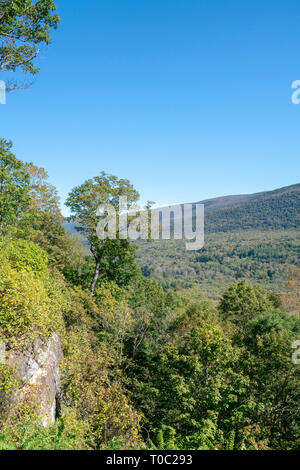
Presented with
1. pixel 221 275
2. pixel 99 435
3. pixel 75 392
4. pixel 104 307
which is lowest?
pixel 221 275

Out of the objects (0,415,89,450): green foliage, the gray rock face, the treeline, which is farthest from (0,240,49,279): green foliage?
the treeline

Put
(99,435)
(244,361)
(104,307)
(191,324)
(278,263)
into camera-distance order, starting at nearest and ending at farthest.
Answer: (99,435)
(244,361)
(104,307)
(191,324)
(278,263)

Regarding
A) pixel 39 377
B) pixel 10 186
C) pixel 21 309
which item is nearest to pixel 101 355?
pixel 39 377

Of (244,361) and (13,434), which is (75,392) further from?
(244,361)

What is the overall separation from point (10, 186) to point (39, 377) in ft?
37.4

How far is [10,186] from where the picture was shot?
16.1 metres

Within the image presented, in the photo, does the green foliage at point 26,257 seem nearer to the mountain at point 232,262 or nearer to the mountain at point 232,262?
the mountain at point 232,262

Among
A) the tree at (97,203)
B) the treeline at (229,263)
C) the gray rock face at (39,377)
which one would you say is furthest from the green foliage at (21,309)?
the treeline at (229,263)

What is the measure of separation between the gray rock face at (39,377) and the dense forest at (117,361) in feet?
0.89

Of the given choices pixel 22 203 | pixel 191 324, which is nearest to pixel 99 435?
pixel 191 324

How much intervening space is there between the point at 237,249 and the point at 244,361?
16968 centimetres

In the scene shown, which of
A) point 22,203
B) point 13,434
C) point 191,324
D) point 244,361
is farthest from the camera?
point 191,324

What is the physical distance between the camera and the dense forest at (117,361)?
898 centimetres

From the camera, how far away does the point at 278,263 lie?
138 m
